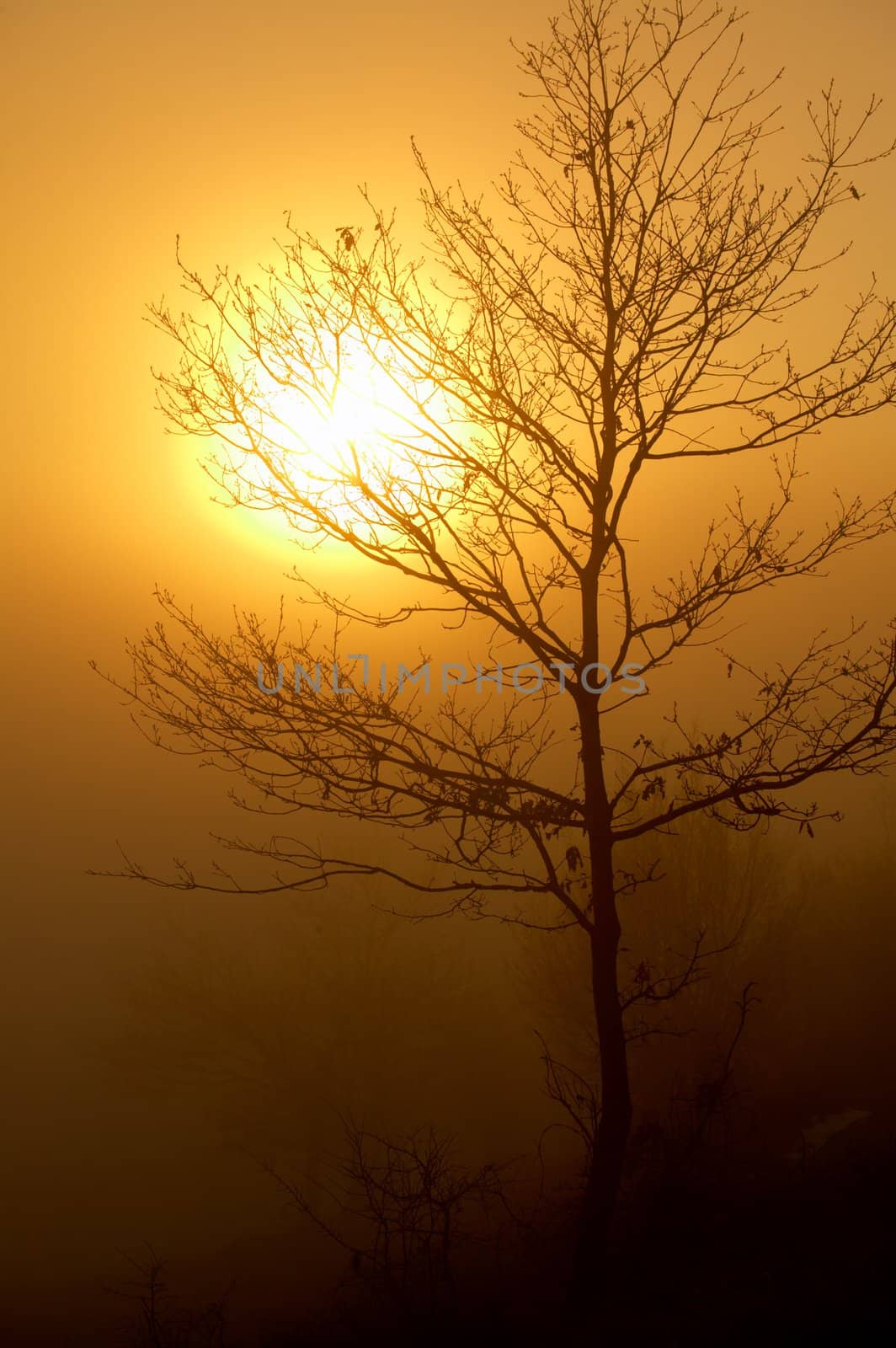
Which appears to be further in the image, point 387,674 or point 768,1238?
point 387,674

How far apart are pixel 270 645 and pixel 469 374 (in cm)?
209

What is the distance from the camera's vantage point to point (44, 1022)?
3969cm

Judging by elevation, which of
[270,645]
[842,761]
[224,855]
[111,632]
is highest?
[111,632]

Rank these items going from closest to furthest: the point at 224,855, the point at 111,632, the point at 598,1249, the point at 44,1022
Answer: the point at 598,1249 < the point at 44,1022 < the point at 224,855 < the point at 111,632

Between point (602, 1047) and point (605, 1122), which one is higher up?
point (602, 1047)

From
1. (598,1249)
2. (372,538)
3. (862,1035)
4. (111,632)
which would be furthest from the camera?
(111,632)

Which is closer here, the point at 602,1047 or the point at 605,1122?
the point at 605,1122

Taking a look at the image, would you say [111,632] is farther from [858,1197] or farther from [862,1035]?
[858,1197]

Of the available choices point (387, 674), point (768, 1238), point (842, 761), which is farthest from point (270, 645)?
point (768, 1238)

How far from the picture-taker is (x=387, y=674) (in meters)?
6.24

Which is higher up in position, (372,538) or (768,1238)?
(372,538)

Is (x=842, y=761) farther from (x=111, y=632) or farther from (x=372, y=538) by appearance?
(x=111, y=632)

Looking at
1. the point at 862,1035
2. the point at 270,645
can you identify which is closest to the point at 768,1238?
the point at 270,645

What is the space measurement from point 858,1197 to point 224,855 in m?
42.4
